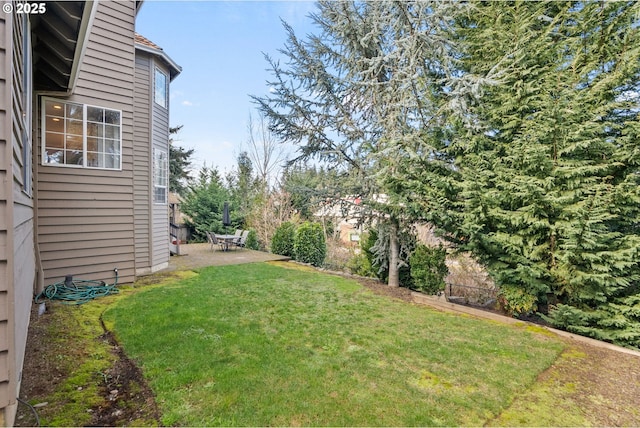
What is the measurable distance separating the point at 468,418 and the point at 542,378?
1395 mm

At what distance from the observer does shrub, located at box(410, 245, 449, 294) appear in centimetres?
634

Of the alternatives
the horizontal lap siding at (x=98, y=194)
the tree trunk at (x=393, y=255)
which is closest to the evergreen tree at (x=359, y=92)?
the tree trunk at (x=393, y=255)

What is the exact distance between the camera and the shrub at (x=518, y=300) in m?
5.12

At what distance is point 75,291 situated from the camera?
5.59m

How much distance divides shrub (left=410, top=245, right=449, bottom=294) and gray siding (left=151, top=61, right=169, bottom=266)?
6536 mm

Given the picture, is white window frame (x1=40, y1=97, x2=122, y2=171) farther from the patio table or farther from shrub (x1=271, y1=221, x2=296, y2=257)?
shrub (x1=271, y1=221, x2=296, y2=257)

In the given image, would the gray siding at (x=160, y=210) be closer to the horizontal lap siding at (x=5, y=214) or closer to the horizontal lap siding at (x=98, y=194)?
the horizontal lap siding at (x=98, y=194)

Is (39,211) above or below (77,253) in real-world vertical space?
above

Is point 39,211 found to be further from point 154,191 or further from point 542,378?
point 542,378

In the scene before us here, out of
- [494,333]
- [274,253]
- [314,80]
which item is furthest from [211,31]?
[494,333]

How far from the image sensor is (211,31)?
8.74 metres

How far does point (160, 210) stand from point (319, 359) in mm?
6854

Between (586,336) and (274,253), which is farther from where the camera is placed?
(274,253)

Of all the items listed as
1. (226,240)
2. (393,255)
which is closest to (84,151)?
(226,240)
